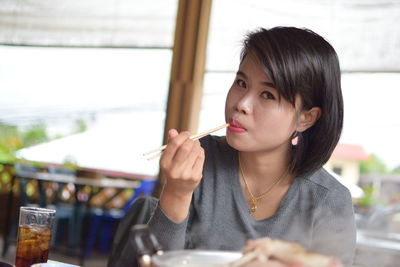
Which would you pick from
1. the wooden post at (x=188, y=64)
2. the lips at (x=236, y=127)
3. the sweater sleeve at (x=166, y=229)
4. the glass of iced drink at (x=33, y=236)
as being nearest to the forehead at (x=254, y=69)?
the lips at (x=236, y=127)

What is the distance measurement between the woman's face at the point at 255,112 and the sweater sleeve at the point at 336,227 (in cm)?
21

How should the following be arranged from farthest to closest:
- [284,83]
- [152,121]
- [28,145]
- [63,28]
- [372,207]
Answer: [28,145] → [152,121] → [63,28] → [372,207] → [284,83]

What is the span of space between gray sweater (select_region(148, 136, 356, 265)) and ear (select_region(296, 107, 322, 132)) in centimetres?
13

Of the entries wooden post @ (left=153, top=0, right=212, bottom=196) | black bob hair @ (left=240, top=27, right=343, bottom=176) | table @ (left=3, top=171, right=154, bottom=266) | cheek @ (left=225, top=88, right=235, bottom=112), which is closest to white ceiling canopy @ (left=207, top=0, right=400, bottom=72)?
wooden post @ (left=153, top=0, right=212, bottom=196)

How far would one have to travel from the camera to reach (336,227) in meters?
1.25

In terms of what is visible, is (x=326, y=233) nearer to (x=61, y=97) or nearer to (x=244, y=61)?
(x=244, y=61)

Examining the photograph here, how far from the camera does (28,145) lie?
21.7 feet

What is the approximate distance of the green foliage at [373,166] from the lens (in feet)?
15.1

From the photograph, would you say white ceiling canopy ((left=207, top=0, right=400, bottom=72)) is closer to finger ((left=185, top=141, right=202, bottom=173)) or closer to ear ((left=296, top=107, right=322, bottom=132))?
ear ((left=296, top=107, right=322, bottom=132))

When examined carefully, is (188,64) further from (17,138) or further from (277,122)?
(277,122)

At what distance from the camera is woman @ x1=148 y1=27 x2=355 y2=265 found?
4.16 feet

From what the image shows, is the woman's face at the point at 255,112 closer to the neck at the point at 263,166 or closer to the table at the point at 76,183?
the neck at the point at 263,166

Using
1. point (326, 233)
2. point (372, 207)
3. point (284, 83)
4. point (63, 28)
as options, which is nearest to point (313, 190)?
point (284, 83)

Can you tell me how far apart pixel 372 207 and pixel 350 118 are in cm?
74
